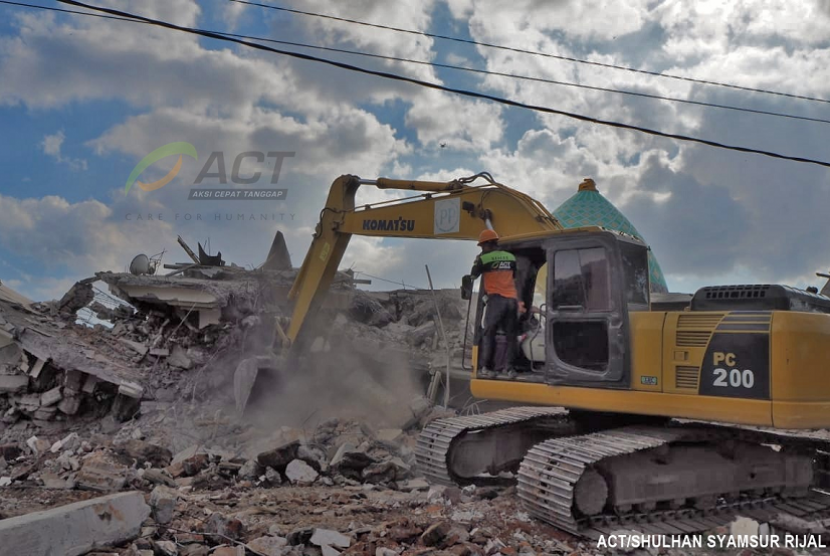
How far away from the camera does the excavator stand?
5.28m

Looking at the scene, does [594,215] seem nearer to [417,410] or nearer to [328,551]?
[417,410]

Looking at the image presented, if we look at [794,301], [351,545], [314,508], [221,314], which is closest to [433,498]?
[314,508]

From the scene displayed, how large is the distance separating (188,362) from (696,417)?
808 centimetres

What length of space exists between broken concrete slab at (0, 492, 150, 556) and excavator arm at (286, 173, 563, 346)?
4377 millimetres

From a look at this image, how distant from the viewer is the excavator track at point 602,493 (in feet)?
17.5

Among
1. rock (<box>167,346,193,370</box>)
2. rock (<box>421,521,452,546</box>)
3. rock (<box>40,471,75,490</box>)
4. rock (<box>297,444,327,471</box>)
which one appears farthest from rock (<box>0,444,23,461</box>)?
rock (<box>421,521,452,546</box>)

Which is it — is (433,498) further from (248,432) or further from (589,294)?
(248,432)

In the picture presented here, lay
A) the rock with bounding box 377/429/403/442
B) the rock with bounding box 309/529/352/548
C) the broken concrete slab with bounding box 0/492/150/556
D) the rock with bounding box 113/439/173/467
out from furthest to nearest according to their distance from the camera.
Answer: the rock with bounding box 377/429/403/442, the rock with bounding box 113/439/173/467, the rock with bounding box 309/529/352/548, the broken concrete slab with bounding box 0/492/150/556

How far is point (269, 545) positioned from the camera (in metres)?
4.49

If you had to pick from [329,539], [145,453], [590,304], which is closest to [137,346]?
[145,453]

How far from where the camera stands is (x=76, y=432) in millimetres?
10164

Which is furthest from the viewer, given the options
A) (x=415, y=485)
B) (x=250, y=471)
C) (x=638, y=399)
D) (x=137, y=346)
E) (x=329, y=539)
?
(x=137, y=346)

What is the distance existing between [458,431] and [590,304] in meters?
1.91

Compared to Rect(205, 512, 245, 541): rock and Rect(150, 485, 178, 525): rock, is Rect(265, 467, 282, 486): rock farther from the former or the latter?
Rect(205, 512, 245, 541): rock
